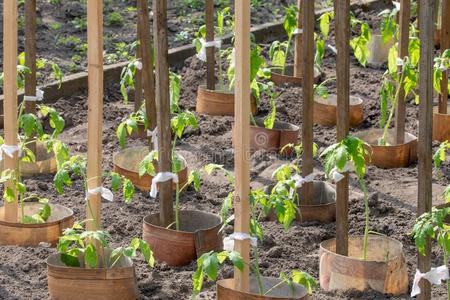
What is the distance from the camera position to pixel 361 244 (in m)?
6.19

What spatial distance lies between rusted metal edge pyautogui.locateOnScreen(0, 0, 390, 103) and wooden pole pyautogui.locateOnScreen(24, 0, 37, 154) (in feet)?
3.03

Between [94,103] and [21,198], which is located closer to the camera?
[94,103]

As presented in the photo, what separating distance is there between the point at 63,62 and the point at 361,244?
13.2 feet

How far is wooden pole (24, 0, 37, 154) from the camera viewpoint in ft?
23.7

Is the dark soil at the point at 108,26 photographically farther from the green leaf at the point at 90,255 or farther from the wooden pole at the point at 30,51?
the green leaf at the point at 90,255

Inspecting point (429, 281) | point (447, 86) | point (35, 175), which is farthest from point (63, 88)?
point (429, 281)

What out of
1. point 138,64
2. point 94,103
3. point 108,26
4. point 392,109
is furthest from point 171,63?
point 94,103

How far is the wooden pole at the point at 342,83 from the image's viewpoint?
559 centimetres

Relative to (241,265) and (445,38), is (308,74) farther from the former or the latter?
(445,38)

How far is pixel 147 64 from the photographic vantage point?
7.24m

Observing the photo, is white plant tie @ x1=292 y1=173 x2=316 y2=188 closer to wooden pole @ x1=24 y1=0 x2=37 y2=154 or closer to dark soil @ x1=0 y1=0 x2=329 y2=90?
wooden pole @ x1=24 y1=0 x2=37 y2=154

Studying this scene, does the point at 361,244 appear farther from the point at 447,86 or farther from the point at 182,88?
the point at 182,88

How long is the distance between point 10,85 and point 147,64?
3.71 ft

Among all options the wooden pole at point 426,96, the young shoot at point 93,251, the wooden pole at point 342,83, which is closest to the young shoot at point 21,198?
the young shoot at point 93,251
